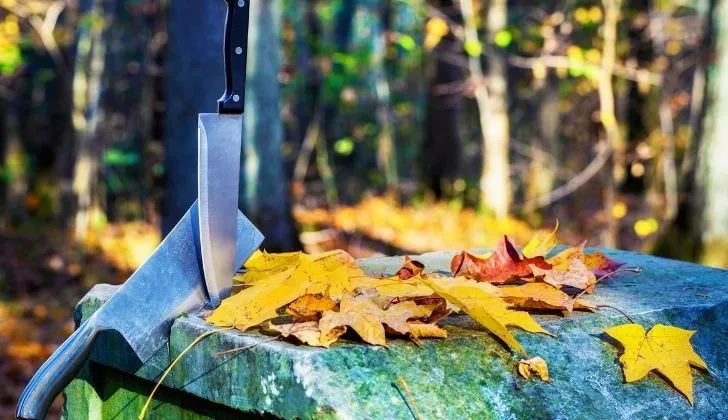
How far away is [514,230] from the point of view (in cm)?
902

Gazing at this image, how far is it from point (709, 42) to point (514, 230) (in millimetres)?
3577

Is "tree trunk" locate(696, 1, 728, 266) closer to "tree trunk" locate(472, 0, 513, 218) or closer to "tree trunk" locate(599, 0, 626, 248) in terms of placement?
"tree trunk" locate(599, 0, 626, 248)

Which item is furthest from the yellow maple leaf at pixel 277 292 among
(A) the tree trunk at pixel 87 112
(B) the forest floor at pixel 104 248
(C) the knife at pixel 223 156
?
(A) the tree trunk at pixel 87 112

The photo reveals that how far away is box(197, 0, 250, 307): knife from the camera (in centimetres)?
188

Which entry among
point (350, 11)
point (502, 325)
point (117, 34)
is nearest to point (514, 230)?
point (502, 325)

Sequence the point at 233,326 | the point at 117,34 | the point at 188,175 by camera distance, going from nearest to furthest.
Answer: the point at 233,326 < the point at 188,175 < the point at 117,34

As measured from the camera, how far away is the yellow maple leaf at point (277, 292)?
5.87 feet

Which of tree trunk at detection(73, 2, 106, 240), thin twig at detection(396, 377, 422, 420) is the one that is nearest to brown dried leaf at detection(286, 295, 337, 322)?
thin twig at detection(396, 377, 422, 420)

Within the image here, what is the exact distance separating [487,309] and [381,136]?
35.4ft

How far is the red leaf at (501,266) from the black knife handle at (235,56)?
0.71 meters

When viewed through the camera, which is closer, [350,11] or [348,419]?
[348,419]

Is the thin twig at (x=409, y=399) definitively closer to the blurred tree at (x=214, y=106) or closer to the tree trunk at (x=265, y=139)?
the blurred tree at (x=214, y=106)

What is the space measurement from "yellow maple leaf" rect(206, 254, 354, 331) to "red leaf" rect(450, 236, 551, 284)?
0.41 m

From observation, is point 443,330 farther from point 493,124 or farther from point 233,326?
point 493,124
